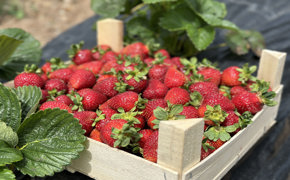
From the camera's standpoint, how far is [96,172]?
93cm

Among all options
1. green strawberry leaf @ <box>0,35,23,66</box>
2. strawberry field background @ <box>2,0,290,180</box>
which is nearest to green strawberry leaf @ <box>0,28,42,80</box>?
green strawberry leaf @ <box>0,35,23,66</box>

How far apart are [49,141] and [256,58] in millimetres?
1221

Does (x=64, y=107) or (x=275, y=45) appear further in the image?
(x=275, y=45)

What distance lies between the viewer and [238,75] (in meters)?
1.16

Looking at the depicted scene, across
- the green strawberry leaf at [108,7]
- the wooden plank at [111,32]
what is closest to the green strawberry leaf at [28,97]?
the wooden plank at [111,32]

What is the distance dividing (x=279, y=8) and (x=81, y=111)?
148 centimetres

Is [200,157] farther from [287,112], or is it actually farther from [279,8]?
[279,8]

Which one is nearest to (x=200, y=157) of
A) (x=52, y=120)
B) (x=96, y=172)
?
(x=96, y=172)

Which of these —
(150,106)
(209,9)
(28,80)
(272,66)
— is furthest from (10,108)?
(209,9)

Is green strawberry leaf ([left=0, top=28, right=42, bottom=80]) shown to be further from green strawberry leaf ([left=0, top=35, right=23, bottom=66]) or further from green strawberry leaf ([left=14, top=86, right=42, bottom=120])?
green strawberry leaf ([left=14, top=86, right=42, bottom=120])

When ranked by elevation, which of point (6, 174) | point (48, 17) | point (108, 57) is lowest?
point (48, 17)

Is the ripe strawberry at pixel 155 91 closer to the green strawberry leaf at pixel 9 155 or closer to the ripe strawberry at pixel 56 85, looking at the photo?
the ripe strawberry at pixel 56 85

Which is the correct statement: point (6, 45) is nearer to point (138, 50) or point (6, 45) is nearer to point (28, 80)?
point (28, 80)

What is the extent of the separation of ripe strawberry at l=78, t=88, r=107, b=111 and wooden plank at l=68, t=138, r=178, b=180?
152mm
